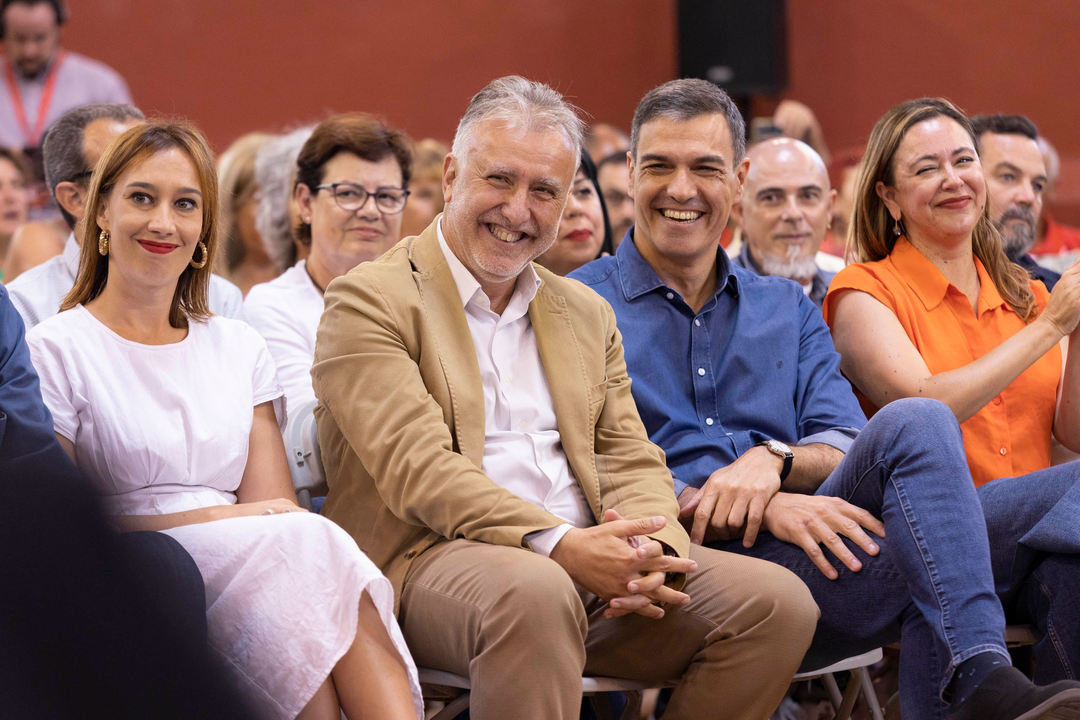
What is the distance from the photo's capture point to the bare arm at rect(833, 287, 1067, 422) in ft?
7.43

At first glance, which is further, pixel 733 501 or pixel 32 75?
pixel 32 75

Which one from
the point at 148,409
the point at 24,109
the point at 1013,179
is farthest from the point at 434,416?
the point at 24,109

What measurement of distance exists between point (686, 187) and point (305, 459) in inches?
38.1

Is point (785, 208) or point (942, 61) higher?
point (942, 61)

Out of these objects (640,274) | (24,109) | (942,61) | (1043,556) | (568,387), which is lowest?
(1043,556)

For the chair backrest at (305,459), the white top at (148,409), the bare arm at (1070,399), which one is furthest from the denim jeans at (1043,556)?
the white top at (148,409)

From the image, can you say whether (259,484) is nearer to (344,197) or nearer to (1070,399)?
(344,197)

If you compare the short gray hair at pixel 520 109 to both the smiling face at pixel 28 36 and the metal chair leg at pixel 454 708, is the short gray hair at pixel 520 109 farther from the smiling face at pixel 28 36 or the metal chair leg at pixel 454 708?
the smiling face at pixel 28 36

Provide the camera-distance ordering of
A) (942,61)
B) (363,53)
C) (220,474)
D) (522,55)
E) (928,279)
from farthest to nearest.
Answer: (522,55) → (942,61) → (363,53) → (928,279) → (220,474)

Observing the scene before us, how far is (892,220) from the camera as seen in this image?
2654mm

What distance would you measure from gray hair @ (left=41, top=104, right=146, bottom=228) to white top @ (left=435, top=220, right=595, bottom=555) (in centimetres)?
100

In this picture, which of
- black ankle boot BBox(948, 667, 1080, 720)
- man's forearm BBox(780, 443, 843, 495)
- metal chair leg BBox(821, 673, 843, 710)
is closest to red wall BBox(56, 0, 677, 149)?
man's forearm BBox(780, 443, 843, 495)

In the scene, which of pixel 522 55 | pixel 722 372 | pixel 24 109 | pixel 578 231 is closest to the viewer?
pixel 722 372

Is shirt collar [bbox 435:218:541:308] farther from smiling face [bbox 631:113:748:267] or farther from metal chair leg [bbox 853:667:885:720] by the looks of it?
metal chair leg [bbox 853:667:885:720]
